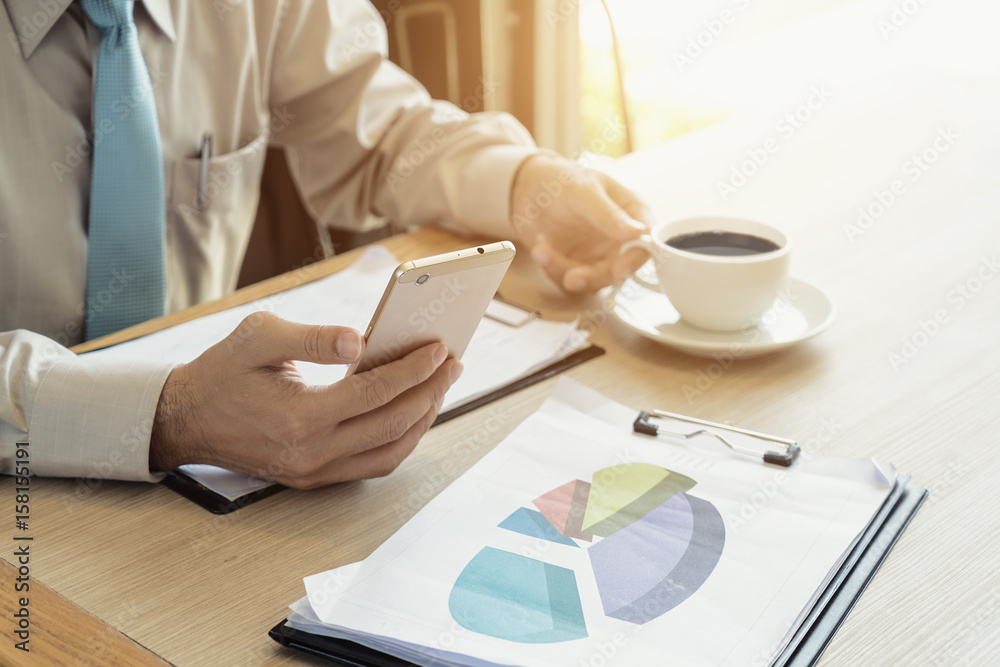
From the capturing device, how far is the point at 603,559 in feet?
1.75

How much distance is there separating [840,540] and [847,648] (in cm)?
9

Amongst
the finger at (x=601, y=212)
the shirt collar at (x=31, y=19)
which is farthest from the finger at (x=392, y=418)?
the shirt collar at (x=31, y=19)

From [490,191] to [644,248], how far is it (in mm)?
266

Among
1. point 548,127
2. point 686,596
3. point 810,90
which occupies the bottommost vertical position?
point 548,127

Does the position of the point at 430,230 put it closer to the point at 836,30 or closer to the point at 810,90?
the point at 810,90

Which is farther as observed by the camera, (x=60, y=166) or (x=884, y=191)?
(x=884, y=191)

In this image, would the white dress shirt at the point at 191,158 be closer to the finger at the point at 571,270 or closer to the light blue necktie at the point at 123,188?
the light blue necktie at the point at 123,188

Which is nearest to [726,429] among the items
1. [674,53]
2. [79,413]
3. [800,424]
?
[800,424]

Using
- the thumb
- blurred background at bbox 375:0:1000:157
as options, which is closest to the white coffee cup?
the thumb

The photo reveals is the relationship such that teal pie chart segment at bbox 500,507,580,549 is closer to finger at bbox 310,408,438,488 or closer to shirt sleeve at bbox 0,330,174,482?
finger at bbox 310,408,438,488

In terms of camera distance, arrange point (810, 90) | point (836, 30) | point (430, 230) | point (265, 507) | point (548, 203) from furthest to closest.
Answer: point (836, 30) < point (810, 90) < point (430, 230) < point (548, 203) < point (265, 507)

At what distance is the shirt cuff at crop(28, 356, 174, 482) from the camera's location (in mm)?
625

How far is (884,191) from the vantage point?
46.0 inches

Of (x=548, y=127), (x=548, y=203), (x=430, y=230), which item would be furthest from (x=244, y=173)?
(x=548, y=127)
